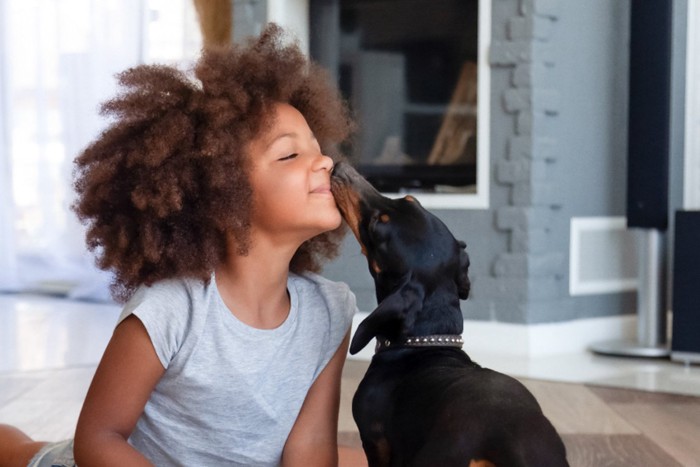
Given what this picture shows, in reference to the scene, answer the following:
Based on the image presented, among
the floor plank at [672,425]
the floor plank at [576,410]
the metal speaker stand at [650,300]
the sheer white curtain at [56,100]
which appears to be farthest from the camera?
the sheer white curtain at [56,100]

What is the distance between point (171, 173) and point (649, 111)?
7.58ft

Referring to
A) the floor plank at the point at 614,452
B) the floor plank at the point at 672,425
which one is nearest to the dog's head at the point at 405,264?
the floor plank at the point at 614,452

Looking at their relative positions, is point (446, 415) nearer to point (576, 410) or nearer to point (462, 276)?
point (462, 276)

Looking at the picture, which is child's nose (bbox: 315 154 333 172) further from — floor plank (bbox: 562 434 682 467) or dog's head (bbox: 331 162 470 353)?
floor plank (bbox: 562 434 682 467)

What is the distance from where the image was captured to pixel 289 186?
1366mm

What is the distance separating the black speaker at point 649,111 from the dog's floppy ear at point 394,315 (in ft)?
7.43

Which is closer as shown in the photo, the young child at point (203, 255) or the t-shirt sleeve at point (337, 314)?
the young child at point (203, 255)

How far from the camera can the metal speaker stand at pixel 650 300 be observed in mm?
3354

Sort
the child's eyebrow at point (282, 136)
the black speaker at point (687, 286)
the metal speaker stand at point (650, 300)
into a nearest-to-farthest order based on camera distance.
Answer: the child's eyebrow at point (282, 136) → the black speaker at point (687, 286) → the metal speaker stand at point (650, 300)

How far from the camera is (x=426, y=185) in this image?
365 centimetres

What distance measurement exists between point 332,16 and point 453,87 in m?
0.59

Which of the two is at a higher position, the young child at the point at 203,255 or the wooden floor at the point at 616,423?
the young child at the point at 203,255

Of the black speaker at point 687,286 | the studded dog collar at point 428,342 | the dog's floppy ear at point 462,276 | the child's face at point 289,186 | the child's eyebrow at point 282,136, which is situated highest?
the child's eyebrow at point 282,136

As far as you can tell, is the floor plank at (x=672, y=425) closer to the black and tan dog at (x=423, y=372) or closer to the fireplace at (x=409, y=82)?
the black and tan dog at (x=423, y=372)
